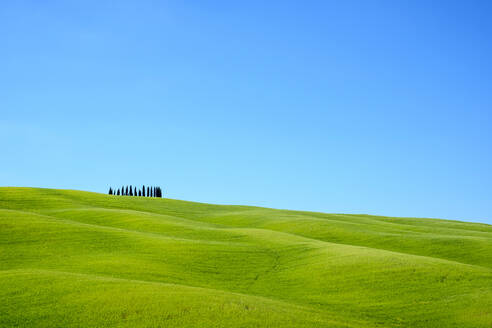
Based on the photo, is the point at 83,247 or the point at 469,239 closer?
the point at 83,247

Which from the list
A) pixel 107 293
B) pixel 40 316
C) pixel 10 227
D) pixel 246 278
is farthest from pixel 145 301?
pixel 10 227

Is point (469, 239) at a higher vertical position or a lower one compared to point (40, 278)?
higher

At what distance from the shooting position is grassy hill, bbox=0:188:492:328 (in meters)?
14.7

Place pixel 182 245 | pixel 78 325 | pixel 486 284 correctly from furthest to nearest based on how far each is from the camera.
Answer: pixel 182 245, pixel 486 284, pixel 78 325

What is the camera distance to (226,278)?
22797 mm

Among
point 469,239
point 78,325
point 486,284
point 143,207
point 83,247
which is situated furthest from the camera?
point 143,207

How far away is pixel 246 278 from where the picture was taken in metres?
23.2

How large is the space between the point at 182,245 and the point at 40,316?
13791 mm

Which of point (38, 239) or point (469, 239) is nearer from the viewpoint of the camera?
point (38, 239)

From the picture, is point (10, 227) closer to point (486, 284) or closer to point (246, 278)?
point (246, 278)

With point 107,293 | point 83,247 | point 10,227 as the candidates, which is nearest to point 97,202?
point 10,227

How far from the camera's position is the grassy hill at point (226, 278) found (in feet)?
48.3

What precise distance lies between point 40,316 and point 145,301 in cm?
321

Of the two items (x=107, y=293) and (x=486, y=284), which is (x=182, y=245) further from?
(x=486, y=284)
